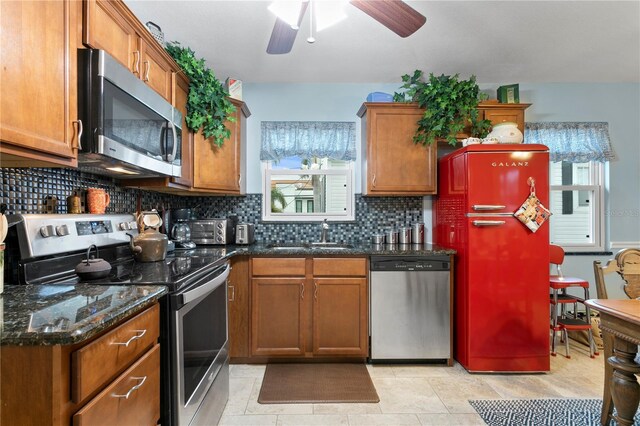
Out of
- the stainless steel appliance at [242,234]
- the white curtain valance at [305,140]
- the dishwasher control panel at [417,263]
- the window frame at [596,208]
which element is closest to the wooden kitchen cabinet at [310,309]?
the dishwasher control panel at [417,263]

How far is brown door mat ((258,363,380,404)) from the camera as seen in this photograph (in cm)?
205

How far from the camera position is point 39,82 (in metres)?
1.07

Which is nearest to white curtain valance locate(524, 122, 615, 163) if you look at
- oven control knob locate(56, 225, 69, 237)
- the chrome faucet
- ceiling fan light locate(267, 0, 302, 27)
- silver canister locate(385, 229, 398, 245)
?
silver canister locate(385, 229, 398, 245)

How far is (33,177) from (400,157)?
247 centimetres

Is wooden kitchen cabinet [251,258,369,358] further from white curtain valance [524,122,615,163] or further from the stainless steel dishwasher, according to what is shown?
white curtain valance [524,122,615,163]

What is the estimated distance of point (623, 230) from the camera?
319 cm

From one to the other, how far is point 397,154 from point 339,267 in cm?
114

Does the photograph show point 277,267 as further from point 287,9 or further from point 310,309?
point 287,9

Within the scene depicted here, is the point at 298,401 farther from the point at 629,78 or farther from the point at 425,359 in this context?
the point at 629,78

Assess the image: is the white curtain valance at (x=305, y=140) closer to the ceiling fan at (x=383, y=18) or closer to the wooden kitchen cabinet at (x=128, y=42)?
the wooden kitchen cabinet at (x=128, y=42)

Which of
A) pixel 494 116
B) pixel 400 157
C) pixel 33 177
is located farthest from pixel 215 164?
pixel 494 116

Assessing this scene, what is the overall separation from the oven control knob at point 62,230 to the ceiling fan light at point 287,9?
1.38 metres

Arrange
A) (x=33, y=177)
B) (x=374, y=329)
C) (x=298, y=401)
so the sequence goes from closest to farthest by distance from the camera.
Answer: (x=33, y=177), (x=298, y=401), (x=374, y=329)

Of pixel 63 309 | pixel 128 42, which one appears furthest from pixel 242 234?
pixel 63 309
